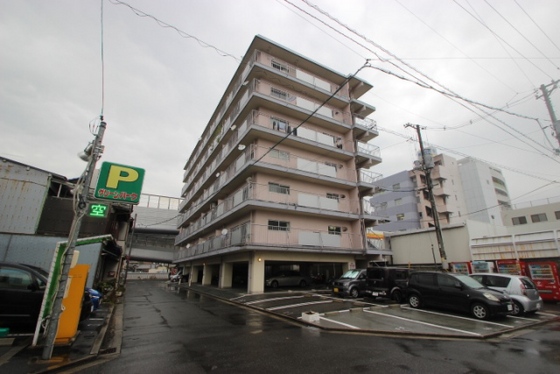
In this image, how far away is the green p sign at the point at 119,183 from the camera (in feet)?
22.0

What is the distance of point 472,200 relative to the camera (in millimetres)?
46344

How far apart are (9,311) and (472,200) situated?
190 ft

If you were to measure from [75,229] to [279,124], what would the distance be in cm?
1640

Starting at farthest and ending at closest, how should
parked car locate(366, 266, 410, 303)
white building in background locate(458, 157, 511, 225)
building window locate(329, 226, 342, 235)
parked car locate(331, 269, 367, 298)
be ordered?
white building in background locate(458, 157, 511, 225)
building window locate(329, 226, 342, 235)
parked car locate(331, 269, 367, 298)
parked car locate(366, 266, 410, 303)

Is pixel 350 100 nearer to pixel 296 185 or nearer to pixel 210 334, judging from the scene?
pixel 296 185

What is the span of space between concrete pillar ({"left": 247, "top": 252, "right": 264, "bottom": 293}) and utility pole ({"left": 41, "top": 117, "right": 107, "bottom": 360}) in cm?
1236

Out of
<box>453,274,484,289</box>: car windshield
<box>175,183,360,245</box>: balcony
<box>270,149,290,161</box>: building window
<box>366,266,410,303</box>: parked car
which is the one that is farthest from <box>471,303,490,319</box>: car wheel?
<box>270,149,290,161</box>: building window

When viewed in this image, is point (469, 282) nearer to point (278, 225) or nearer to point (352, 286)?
point (352, 286)

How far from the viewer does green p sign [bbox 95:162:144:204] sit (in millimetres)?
6707

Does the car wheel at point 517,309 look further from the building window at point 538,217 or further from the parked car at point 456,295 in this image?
the building window at point 538,217

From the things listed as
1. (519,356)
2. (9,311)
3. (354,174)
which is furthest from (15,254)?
(354,174)

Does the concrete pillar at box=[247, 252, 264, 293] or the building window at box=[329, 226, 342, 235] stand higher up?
the building window at box=[329, 226, 342, 235]

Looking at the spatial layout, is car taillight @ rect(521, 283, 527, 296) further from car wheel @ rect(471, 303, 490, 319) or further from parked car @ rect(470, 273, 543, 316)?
car wheel @ rect(471, 303, 490, 319)

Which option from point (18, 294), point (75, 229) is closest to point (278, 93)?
point (75, 229)
